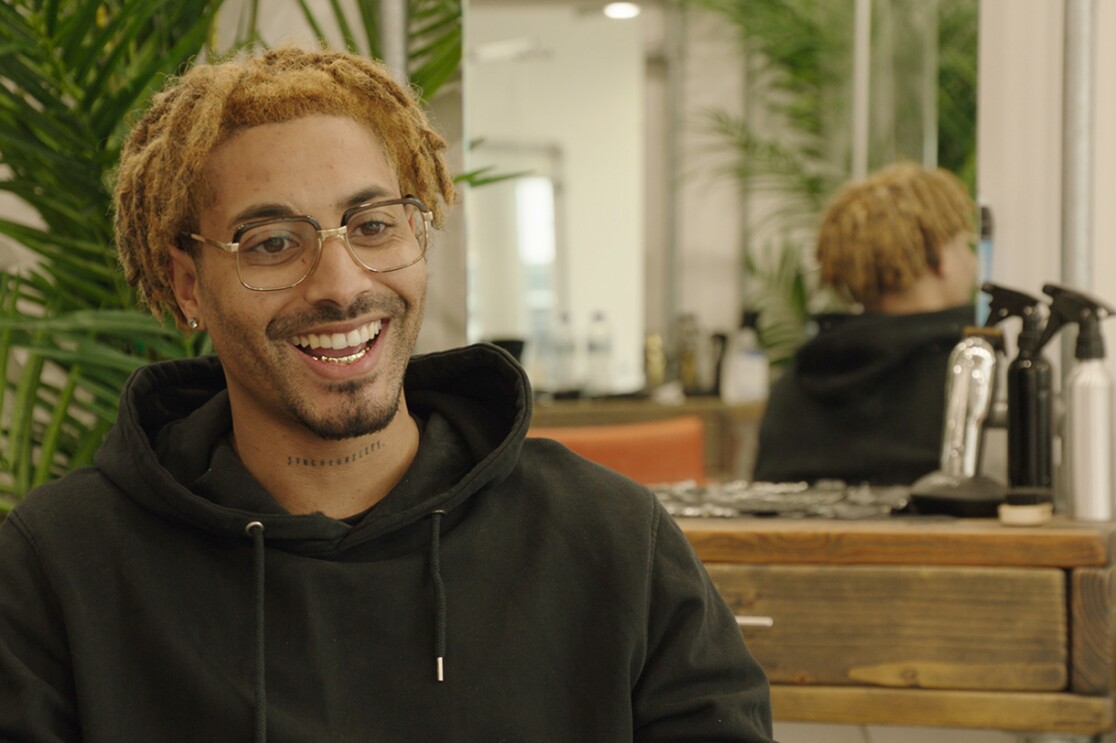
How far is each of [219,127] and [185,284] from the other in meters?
0.20

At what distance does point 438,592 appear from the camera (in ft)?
4.00

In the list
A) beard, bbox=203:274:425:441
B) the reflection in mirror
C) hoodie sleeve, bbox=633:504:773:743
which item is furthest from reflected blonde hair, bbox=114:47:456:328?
the reflection in mirror

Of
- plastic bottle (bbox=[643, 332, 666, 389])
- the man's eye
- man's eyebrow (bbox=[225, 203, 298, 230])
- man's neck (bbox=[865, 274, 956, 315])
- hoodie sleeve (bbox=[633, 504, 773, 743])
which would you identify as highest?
man's eyebrow (bbox=[225, 203, 298, 230])

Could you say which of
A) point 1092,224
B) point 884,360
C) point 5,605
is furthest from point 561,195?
point 5,605

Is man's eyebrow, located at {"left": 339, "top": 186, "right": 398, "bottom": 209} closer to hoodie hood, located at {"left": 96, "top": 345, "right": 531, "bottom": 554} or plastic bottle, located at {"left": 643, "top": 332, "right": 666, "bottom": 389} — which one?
hoodie hood, located at {"left": 96, "top": 345, "right": 531, "bottom": 554}

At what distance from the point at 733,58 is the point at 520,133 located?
0.42 metres

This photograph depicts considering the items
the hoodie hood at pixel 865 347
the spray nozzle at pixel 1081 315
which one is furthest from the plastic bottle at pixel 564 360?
the spray nozzle at pixel 1081 315

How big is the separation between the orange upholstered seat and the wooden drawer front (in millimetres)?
409

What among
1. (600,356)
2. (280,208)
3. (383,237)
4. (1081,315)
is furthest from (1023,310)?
(280,208)

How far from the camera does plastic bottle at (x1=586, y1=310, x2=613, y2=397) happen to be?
226 centimetres

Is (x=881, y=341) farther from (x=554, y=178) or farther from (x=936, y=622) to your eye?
(x=554, y=178)

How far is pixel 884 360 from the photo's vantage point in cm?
214

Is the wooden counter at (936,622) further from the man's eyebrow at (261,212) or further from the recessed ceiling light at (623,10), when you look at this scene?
the recessed ceiling light at (623,10)

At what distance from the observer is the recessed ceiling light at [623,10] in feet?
7.18
